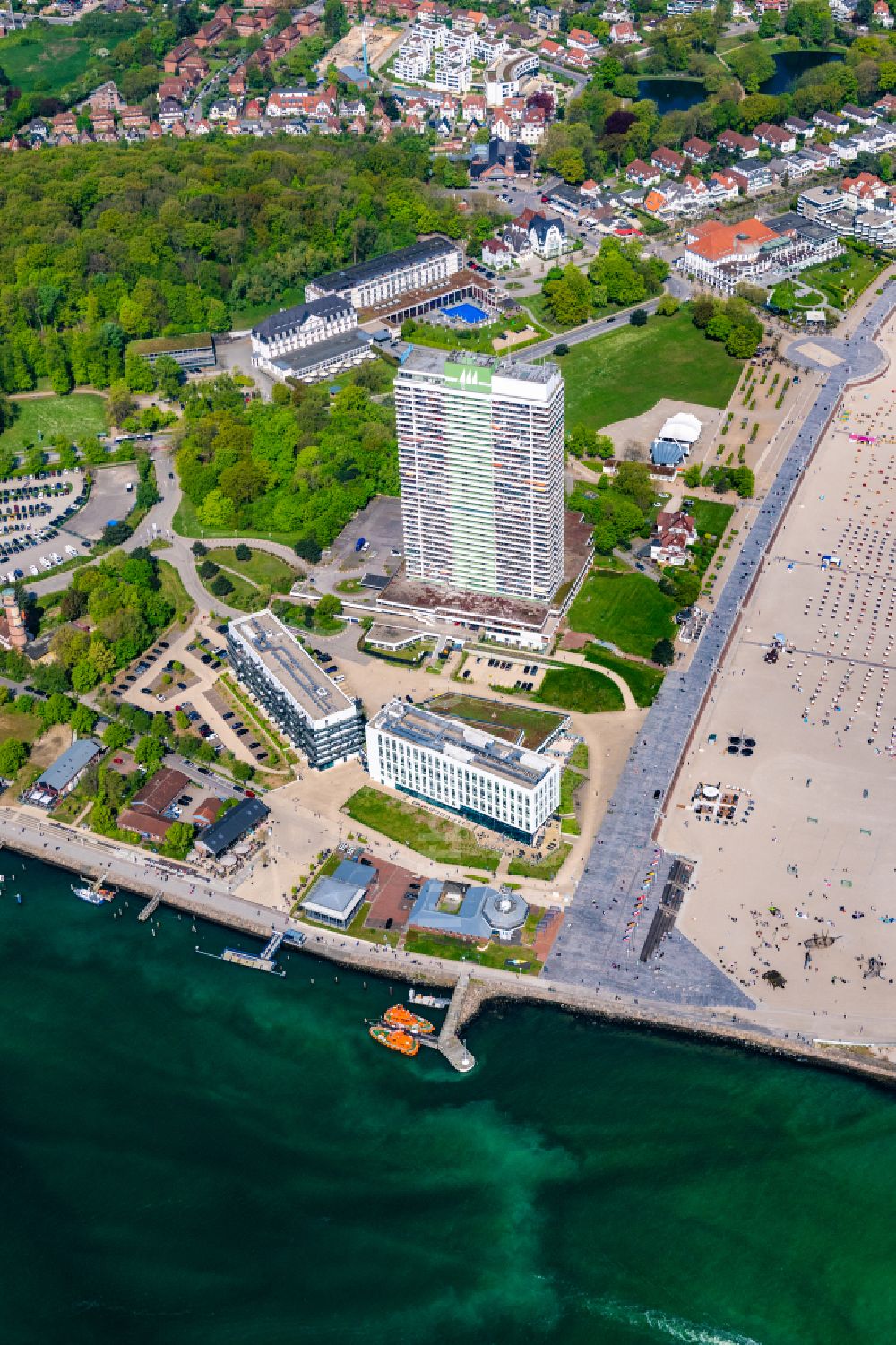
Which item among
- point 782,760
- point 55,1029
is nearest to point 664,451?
point 782,760

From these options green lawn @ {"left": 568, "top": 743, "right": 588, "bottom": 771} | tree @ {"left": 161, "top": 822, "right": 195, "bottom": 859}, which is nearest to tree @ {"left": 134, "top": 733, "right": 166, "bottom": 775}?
tree @ {"left": 161, "top": 822, "right": 195, "bottom": 859}

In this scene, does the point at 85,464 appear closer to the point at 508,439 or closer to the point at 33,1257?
the point at 508,439

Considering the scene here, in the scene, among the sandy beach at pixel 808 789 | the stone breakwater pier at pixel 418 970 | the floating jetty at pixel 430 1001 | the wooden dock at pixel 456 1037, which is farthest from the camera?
the floating jetty at pixel 430 1001

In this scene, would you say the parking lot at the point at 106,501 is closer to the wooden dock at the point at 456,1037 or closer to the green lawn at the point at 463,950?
the green lawn at the point at 463,950

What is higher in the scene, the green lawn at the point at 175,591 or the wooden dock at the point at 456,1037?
the green lawn at the point at 175,591

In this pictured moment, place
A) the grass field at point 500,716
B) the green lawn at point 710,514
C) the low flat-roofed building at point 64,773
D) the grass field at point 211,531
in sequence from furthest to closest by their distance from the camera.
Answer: the grass field at point 211,531, the green lawn at point 710,514, the grass field at point 500,716, the low flat-roofed building at point 64,773

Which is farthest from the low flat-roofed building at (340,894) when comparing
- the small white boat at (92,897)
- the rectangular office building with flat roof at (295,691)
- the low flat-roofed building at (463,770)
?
the small white boat at (92,897)

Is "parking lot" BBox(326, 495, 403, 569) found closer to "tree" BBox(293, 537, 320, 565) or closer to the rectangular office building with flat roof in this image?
"tree" BBox(293, 537, 320, 565)
